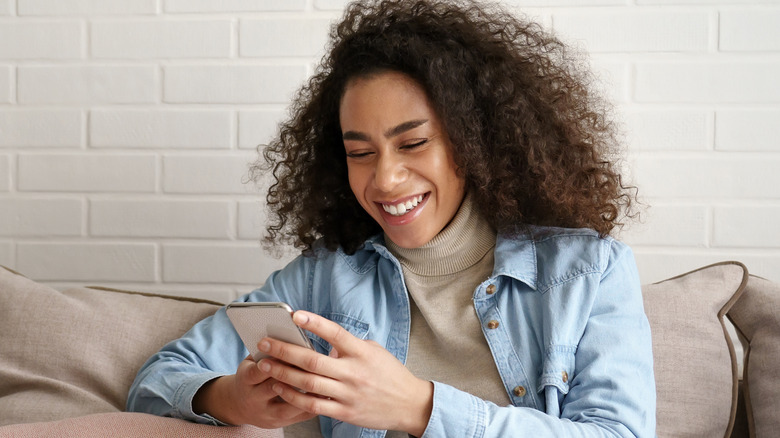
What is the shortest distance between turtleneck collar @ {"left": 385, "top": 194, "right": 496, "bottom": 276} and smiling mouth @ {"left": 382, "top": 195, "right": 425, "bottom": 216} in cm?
10

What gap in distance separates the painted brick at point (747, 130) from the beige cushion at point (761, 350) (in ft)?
1.23

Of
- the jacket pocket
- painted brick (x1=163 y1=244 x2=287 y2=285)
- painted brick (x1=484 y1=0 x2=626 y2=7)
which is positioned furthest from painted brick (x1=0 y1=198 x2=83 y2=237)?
painted brick (x1=484 y1=0 x2=626 y2=7)

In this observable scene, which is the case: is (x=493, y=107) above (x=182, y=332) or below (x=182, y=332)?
above

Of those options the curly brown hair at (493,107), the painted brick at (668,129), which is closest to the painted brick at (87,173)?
the curly brown hair at (493,107)

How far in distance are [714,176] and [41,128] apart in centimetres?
170

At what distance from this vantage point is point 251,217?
1.93 m

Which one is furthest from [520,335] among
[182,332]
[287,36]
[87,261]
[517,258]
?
[87,261]

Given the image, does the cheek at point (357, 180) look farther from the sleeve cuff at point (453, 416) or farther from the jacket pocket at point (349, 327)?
the sleeve cuff at point (453, 416)

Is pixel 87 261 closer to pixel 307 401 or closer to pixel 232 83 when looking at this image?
pixel 232 83

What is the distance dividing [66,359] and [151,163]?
0.63 m

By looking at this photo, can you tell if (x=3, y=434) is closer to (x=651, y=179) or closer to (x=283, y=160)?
(x=283, y=160)

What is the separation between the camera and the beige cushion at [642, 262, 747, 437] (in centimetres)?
139

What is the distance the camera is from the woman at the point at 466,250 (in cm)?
122

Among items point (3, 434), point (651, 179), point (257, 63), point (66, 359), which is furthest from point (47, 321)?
point (651, 179)
